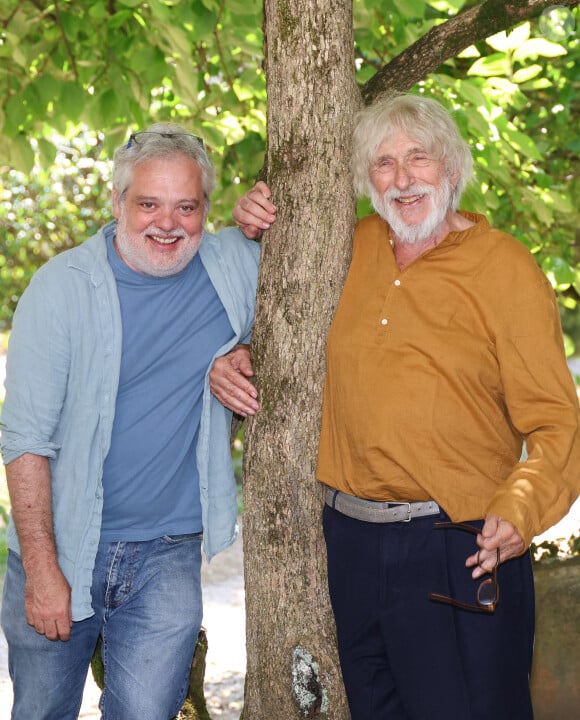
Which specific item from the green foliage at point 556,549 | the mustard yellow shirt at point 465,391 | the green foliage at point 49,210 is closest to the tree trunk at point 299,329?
the mustard yellow shirt at point 465,391

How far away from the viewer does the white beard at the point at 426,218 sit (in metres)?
2.77

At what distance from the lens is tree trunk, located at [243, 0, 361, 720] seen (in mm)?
2975

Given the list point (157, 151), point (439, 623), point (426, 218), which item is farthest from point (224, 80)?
point (439, 623)

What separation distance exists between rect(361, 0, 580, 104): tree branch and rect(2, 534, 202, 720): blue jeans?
1.60 metres

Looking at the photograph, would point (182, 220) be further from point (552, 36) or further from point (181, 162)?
point (552, 36)

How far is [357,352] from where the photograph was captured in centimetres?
274

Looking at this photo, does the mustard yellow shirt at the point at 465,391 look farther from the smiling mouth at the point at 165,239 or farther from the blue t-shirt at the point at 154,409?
the smiling mouth at the point at 165,239

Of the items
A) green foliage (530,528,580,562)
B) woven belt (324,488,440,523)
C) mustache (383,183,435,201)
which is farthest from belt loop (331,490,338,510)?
green foliage (530,528,580,562)

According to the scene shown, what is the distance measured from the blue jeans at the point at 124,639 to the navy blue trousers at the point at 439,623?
0.56m

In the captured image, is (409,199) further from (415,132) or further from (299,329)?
(299,329)

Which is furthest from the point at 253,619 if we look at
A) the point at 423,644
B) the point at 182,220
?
the point at 182,220

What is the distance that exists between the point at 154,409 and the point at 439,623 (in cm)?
102

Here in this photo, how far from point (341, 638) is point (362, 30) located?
2904 mm

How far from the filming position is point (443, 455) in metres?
2.59
